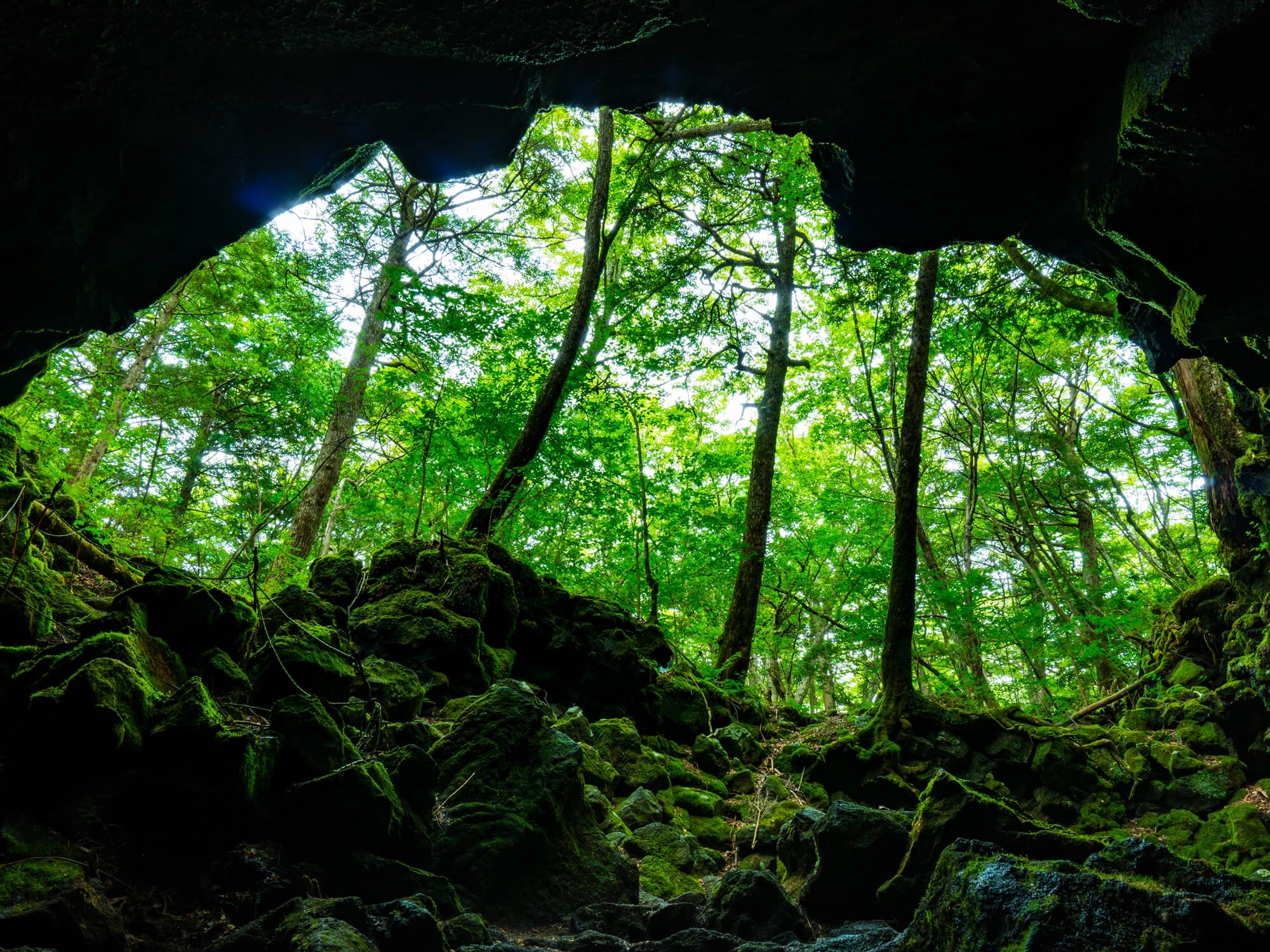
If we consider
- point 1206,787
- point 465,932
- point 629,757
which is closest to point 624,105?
point 465,932

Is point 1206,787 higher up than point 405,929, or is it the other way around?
point 1206,787

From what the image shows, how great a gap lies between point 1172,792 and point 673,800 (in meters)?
6.69

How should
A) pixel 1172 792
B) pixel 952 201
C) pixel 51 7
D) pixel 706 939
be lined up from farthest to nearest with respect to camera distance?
1. pixel 1172 792
2. pixel 952 201
3. pixel 706 939
4. pixel 51 7

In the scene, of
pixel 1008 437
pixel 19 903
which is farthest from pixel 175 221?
pixel 1008 437

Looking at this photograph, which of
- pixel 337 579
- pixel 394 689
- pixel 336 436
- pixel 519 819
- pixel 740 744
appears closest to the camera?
pixel 519 819

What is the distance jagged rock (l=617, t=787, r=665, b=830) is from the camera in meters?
6.38

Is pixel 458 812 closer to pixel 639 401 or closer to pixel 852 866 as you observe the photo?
pixel 852 866

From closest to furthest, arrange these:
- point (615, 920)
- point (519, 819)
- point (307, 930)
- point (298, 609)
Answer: point (307, 930) → point (615, 920) → point (519, 819) → point (298, 609)

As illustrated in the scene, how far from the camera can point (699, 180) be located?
1427 cm

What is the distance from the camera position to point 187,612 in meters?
4.84

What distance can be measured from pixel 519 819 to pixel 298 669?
1.99 m

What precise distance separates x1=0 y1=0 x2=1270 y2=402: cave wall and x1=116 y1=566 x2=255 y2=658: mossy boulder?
1.61 meters

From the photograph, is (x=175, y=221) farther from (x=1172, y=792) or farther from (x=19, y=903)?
(x=1172, y=792)

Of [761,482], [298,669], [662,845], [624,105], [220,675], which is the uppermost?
[761,482]
